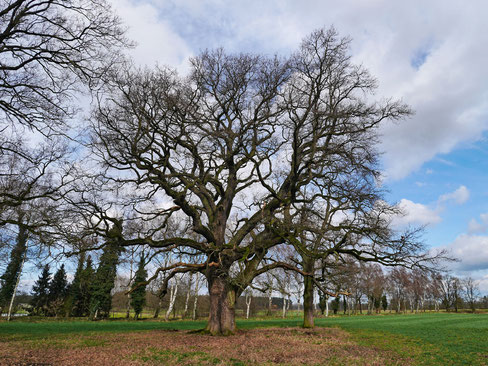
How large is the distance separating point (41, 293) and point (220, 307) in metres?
50.2

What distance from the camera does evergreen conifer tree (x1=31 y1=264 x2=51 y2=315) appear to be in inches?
2057

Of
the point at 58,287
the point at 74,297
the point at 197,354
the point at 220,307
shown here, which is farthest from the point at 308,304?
the point at 58,287

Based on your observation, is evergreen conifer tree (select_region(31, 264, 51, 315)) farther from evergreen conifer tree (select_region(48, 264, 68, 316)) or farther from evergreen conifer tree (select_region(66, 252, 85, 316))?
evergreen conifer tree (select_region(66, 252, 85, 316))

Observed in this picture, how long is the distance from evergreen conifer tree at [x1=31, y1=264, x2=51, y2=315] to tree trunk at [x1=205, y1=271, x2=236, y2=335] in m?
47.6

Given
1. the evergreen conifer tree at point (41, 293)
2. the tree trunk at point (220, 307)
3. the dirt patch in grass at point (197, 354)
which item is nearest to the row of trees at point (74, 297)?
the evergreen conifer tree at point (41, 293)

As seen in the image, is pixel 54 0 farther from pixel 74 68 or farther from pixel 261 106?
pixel 261 106

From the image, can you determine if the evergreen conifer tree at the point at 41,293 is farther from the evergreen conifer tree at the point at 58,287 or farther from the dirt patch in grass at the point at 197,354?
the dirt patch in grass at the point at 197,354

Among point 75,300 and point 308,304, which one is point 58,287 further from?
point 308,304

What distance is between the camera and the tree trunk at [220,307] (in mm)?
17781

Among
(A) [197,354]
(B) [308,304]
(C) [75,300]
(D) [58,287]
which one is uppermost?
(B) [308,304]

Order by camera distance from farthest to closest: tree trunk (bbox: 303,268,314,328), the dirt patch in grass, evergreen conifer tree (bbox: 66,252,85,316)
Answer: evergreen conifer tree (bbox: 66,252,85,316)
tree trunk (bbox: 303,268,314,328)
the dirt patch in grass

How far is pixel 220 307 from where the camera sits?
18.0 m

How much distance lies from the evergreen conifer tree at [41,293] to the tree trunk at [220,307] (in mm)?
47643

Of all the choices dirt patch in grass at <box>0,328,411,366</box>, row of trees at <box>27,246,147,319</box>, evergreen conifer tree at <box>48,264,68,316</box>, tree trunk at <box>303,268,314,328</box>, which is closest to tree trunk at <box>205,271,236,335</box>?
dirt patch in grass at <box>0,328,411,366</box>
